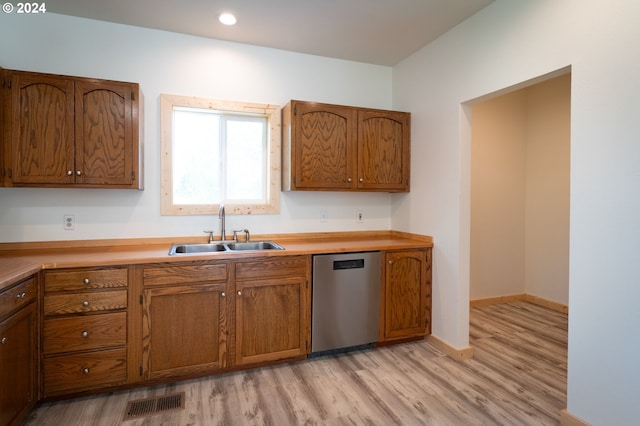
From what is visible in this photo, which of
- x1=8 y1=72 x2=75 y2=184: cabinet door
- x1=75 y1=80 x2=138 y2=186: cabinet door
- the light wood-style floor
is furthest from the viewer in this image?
x1=75 y1=80 x2=138 y2=186: cabinet door

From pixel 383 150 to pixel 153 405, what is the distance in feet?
9.00

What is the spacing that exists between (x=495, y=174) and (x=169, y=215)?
3705 mm

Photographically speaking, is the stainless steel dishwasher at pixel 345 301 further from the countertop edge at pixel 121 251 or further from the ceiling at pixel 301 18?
the ceiling at pixel 301 18

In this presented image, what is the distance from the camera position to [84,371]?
2.19 metres

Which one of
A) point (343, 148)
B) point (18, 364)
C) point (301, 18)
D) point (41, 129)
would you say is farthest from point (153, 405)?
point (301, 18)

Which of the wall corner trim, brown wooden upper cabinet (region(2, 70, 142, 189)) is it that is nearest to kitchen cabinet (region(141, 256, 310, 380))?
brown wooden upper cabinet (region(2, 70, 142, 189))

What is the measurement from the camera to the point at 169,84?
2.93 metres

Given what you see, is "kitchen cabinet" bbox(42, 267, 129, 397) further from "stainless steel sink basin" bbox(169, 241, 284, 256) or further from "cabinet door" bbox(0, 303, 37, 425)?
"stainless steel sink basin" bbox(169, 241, 284, 256)

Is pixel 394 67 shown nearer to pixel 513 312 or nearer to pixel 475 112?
pixel 475 112

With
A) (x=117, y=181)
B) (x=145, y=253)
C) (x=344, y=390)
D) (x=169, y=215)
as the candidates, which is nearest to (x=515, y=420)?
(x=344, y=390)

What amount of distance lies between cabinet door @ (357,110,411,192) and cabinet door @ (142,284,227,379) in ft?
5.56

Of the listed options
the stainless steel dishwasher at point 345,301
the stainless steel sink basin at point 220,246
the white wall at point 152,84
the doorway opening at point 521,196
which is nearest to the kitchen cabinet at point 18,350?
the white wall at point 152,84

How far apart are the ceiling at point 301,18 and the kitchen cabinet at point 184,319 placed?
1.91 m

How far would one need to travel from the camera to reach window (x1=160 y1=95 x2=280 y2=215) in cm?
294
